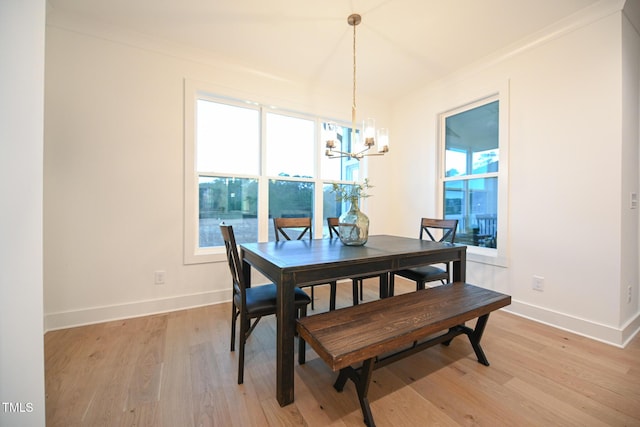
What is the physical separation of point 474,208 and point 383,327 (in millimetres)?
2474


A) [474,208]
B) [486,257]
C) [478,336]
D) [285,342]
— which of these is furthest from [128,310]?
[474,208]

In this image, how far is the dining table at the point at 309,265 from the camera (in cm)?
137

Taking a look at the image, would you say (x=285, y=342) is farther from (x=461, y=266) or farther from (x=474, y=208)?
(x=474, y=208)

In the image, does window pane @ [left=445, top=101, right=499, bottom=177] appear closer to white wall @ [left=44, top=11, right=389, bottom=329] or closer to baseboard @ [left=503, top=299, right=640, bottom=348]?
baseboard @ [left=503, top=299, right=640, bottom=348]

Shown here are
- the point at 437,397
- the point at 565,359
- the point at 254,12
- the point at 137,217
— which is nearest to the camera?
the point at 437,397

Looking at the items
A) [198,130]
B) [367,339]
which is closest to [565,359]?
[367,339]

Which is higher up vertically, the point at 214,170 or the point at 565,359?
the point at 214,170

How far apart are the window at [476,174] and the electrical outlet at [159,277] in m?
3.46

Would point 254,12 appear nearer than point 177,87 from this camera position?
Yes

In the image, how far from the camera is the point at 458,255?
2148 mm

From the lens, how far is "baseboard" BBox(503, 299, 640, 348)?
79.3 inches

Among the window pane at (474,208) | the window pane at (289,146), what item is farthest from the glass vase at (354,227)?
the window pane at (474,208)

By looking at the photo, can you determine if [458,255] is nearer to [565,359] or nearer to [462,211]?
[565,359]

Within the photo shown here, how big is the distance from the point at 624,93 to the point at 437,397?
9.07 feet
